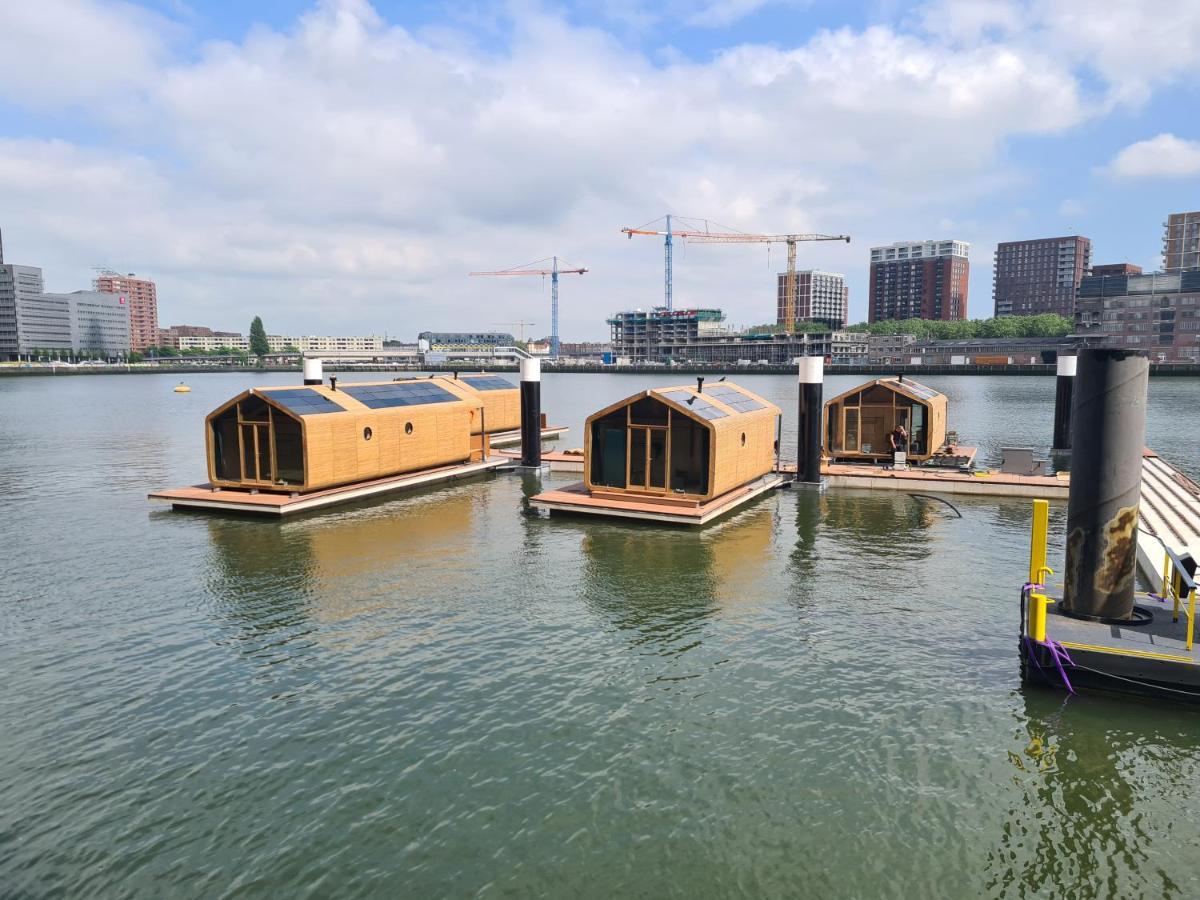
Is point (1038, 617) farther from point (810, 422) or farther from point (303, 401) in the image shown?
point (303, 401)

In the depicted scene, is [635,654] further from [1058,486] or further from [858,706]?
[1058,486]

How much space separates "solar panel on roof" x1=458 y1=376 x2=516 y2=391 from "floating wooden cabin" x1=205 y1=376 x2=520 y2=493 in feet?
48.3

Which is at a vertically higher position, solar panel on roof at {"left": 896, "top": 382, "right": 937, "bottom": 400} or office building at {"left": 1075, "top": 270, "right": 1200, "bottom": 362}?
office building at {"left": 1075, "top": 270, "right": 1200, "bottom": 362}

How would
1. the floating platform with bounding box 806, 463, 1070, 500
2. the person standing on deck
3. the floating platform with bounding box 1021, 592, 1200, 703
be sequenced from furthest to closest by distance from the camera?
the person standing on deck
the floating platform with bounding box 806, 463, 1070, 500
the floating platform with bounding box 1021, 592, 1200, 703

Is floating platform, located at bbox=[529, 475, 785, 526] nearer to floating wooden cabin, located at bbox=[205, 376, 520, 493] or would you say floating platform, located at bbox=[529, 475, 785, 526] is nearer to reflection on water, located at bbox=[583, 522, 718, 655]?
reflection on water, located at bbox=[583, 522, 718, 655]

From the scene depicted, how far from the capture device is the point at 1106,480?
13.7 m

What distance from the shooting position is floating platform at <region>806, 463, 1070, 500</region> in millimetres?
32156

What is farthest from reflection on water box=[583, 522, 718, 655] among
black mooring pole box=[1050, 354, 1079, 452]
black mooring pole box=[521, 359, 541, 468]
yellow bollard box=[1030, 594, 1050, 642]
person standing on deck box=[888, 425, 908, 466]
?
black mooring pole box=[1050, 354, 1079, 452]

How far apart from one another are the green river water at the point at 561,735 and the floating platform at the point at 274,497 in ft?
15.7

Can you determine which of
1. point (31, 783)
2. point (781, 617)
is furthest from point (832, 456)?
point (31, 783)

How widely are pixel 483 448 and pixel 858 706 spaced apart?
99.7 feet

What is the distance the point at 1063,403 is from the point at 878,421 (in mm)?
16028

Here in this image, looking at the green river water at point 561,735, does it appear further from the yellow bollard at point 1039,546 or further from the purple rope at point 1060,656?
the yellow bollard at point 1039,546

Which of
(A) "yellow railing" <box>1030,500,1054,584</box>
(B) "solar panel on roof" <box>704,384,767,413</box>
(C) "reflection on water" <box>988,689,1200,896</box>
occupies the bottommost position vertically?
(C) "reflection on water" <box>988,689,1200,896</box>
